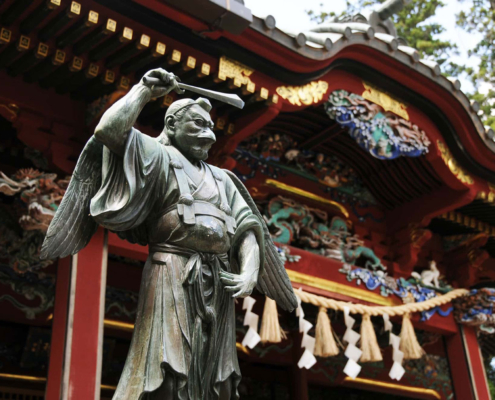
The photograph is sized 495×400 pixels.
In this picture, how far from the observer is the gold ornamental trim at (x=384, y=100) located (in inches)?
275

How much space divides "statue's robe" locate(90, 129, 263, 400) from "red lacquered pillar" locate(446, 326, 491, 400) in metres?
6.24

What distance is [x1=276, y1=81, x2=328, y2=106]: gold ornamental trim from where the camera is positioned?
613 cm

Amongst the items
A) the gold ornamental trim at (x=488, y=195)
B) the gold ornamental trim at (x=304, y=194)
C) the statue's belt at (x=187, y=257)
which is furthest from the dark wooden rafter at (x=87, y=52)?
the gold ornamental trim at (x=488, y=195)

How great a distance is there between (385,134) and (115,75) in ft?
9.44

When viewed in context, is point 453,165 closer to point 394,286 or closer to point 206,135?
point 394,286

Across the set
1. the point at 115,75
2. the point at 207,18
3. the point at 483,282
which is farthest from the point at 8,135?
the point at 483,282

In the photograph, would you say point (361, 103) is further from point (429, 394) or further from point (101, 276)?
point (429, 394)

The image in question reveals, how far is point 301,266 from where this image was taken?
22.9ft

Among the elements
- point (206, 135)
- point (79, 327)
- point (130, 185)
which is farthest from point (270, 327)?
point (130, 185)

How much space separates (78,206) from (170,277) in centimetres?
46

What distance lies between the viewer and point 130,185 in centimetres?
242

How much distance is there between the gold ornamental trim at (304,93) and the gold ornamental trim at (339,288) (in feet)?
5.37

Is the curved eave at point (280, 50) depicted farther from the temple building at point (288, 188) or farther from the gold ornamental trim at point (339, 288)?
the gold ornamental trim at point (339, 288)

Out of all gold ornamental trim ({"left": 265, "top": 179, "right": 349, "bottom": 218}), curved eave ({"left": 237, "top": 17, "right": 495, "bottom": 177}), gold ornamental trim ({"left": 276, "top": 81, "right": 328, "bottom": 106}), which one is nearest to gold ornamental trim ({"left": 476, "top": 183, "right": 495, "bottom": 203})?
curved eave ({"left": 237, "top": 17, "right": 495, "bottom": 177})
